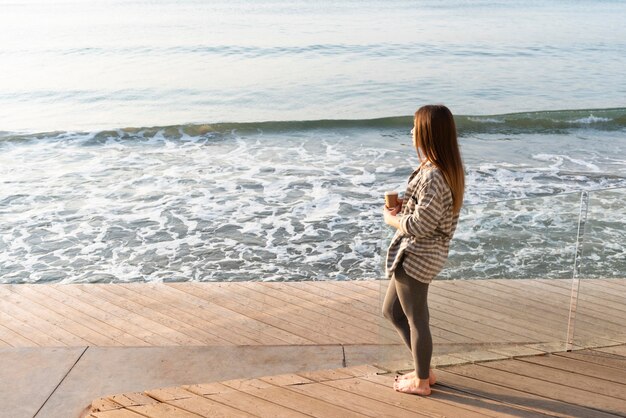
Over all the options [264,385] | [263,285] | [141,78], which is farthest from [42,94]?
[264,385]

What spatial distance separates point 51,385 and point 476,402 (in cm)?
246

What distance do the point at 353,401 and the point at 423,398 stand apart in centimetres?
33

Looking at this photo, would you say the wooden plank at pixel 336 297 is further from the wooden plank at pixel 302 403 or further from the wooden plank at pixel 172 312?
the wooden plank at pixel 302 403

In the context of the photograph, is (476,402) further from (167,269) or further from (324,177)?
(324,177)

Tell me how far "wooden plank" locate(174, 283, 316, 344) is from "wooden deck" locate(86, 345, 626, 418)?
1.02 meters

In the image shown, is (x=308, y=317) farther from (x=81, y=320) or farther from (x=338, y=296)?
(x=81, y=320)

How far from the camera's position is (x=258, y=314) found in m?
5.25

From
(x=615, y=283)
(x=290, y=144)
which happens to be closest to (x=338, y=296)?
(x=615, y=283)

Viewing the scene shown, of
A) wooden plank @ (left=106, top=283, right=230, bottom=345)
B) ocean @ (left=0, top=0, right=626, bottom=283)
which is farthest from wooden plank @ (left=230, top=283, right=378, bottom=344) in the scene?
ocean @ (left=0, top=0, right=626, bottom=283)

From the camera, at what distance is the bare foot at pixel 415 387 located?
11.2 feet

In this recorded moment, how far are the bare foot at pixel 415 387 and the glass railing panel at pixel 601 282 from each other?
1053 mm

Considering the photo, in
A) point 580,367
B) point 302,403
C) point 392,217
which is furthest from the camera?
point 580,367

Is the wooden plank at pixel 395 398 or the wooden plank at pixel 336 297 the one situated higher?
the wooden plank at pixel 395 398

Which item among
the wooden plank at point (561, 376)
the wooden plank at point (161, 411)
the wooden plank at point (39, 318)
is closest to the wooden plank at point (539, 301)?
the wooden plank at point (561, 376)
